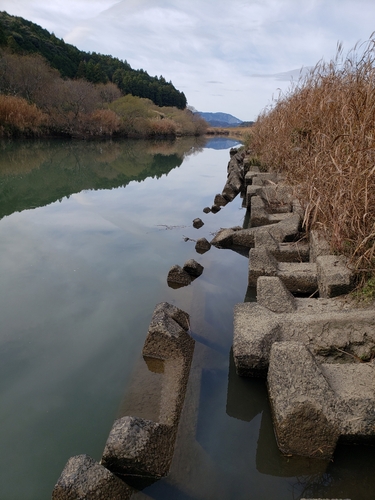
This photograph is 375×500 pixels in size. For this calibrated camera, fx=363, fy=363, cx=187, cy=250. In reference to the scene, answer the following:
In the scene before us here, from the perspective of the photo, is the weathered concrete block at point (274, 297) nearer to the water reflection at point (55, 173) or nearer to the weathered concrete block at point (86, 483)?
the weathered concrete block at point (86, 483)

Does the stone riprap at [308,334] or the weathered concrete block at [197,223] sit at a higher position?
the stone riprap at [308,334]

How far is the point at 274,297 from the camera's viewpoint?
238 cm

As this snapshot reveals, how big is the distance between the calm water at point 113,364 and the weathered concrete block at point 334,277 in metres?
0.78

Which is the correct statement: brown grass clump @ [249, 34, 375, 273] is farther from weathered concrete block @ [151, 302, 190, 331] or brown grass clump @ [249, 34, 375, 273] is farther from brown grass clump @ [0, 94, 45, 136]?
brown grass clump @ [0, 94, 45, 136]

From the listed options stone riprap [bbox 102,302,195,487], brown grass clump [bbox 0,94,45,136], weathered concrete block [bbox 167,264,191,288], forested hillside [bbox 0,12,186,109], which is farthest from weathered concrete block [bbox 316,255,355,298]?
forested hillside [bbox 0,12,186,109]

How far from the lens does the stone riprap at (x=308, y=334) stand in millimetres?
1973

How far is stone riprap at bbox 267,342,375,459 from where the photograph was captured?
60.4 inches

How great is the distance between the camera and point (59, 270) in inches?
153

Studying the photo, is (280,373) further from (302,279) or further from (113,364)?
(302,279)

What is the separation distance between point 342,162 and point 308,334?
166 cm

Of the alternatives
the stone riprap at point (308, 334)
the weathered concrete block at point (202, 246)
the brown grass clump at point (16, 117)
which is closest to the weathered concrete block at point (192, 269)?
the weathered concrete block at point (202, 246)

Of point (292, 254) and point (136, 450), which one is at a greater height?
point (292, 254)

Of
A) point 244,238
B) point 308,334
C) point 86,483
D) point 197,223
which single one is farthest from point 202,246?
point 86,483

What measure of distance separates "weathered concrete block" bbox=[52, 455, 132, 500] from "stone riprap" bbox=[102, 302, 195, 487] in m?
0.11
